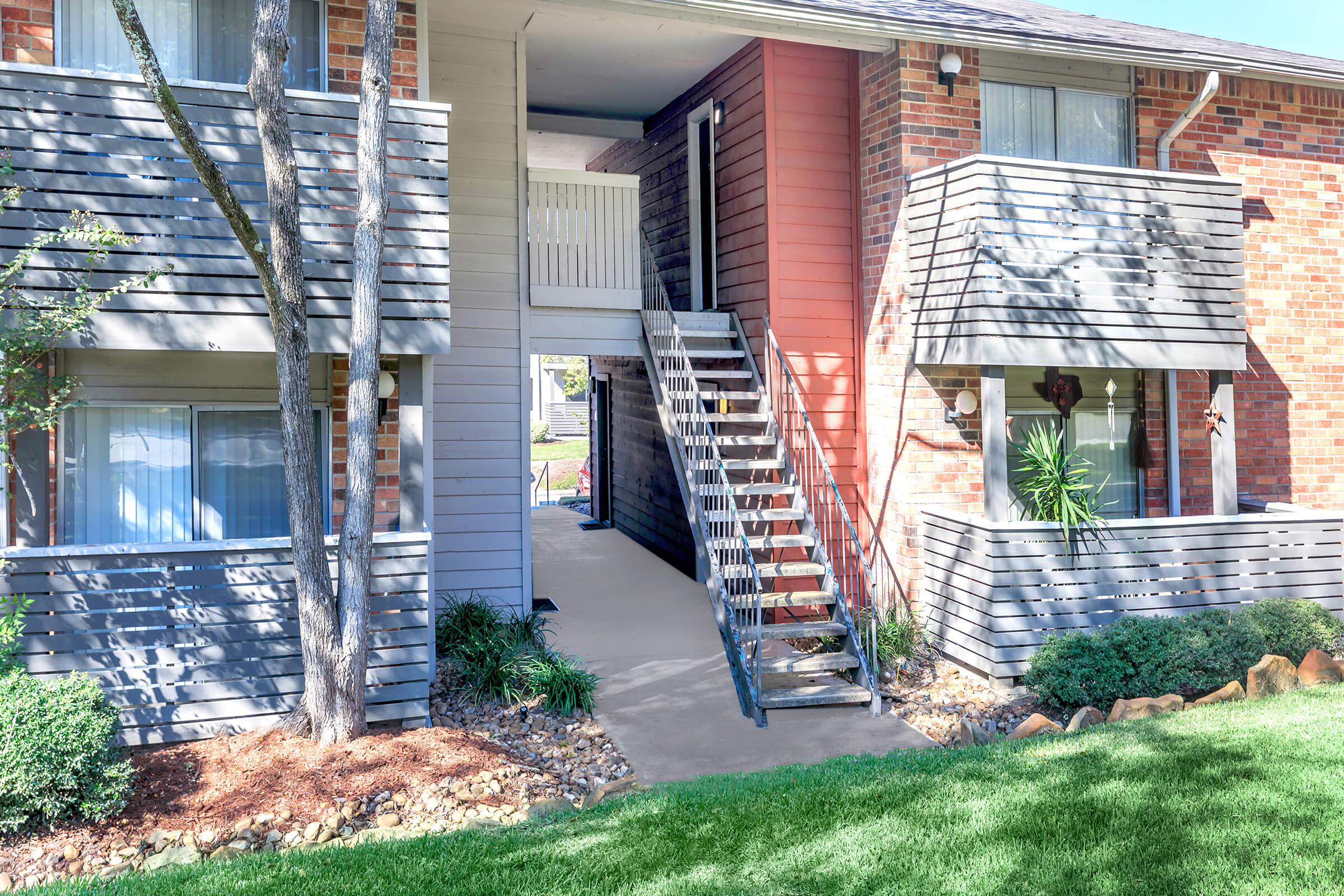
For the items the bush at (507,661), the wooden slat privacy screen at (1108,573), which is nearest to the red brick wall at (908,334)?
the wooden slat privacy screen at (1108,573)

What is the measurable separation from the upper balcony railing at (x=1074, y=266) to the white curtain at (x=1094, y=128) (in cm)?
119

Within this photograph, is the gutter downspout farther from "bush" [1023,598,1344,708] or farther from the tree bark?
the tree bark

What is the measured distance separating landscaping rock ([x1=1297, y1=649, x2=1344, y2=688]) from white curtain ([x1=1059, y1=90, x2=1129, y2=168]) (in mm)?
4921

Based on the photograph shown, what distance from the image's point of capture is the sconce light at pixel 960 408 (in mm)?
9023

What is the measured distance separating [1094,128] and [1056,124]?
0.48 meters

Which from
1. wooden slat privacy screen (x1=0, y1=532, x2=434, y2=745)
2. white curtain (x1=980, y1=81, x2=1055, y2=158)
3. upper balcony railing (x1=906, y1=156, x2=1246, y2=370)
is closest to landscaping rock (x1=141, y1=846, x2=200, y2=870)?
wooden slat privacy screen (x1=0, y1=532, x2=434, y2=745)

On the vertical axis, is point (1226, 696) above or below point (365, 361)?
below

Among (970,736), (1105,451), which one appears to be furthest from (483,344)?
(1105,451)

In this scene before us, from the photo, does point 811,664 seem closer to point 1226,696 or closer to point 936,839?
point 1226,696

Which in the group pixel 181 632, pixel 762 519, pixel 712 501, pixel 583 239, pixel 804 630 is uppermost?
pixel 583 239

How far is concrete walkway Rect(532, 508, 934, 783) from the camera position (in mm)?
6527

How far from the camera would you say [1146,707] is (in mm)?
6441

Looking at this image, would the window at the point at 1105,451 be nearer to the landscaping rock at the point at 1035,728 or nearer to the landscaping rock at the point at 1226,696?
the landscaping rock at the point at 1226,696

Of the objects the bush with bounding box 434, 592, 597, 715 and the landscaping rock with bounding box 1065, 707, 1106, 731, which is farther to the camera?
the bush with bounding box 434, 592, 597, 715
